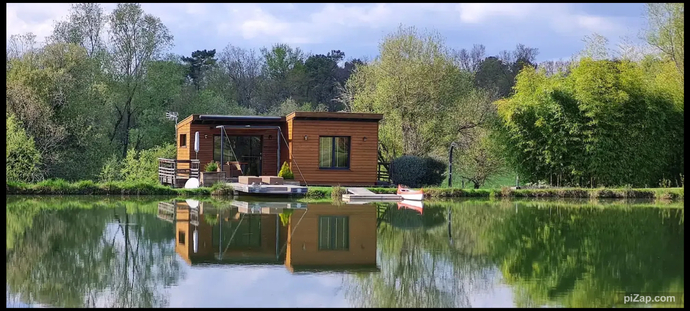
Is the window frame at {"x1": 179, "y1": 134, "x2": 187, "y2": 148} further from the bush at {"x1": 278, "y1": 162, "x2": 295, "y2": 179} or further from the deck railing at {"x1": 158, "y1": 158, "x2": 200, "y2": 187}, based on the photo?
the bush at {"x1": 278, "y1": 162, "x2": 295, "y2": 179}

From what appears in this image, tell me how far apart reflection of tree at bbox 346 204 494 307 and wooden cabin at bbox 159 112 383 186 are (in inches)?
378

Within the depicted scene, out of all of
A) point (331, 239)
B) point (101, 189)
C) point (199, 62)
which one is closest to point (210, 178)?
point (101, 189)

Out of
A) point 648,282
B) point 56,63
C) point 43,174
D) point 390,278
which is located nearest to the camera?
point 648,282

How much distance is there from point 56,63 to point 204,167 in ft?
24.3

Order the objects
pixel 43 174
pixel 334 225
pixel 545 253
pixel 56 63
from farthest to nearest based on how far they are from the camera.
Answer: pixel 56 63 < pixel 43 174 < pixel 334 225 < pixel 545 253

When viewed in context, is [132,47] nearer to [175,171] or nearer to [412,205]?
[175,171]

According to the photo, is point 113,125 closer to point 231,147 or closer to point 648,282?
point 231,147

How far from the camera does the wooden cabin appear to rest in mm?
20422

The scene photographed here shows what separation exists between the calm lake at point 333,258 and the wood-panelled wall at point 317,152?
20.4 ft

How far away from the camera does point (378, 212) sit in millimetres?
14344

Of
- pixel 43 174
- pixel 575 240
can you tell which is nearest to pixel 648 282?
pixel 575 240

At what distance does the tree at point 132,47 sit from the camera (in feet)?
96.9

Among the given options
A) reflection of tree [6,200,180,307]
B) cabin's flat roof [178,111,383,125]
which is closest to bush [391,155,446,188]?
cabin's flat roof [178,111,383,125]

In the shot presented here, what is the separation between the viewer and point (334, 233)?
10.7 metres
